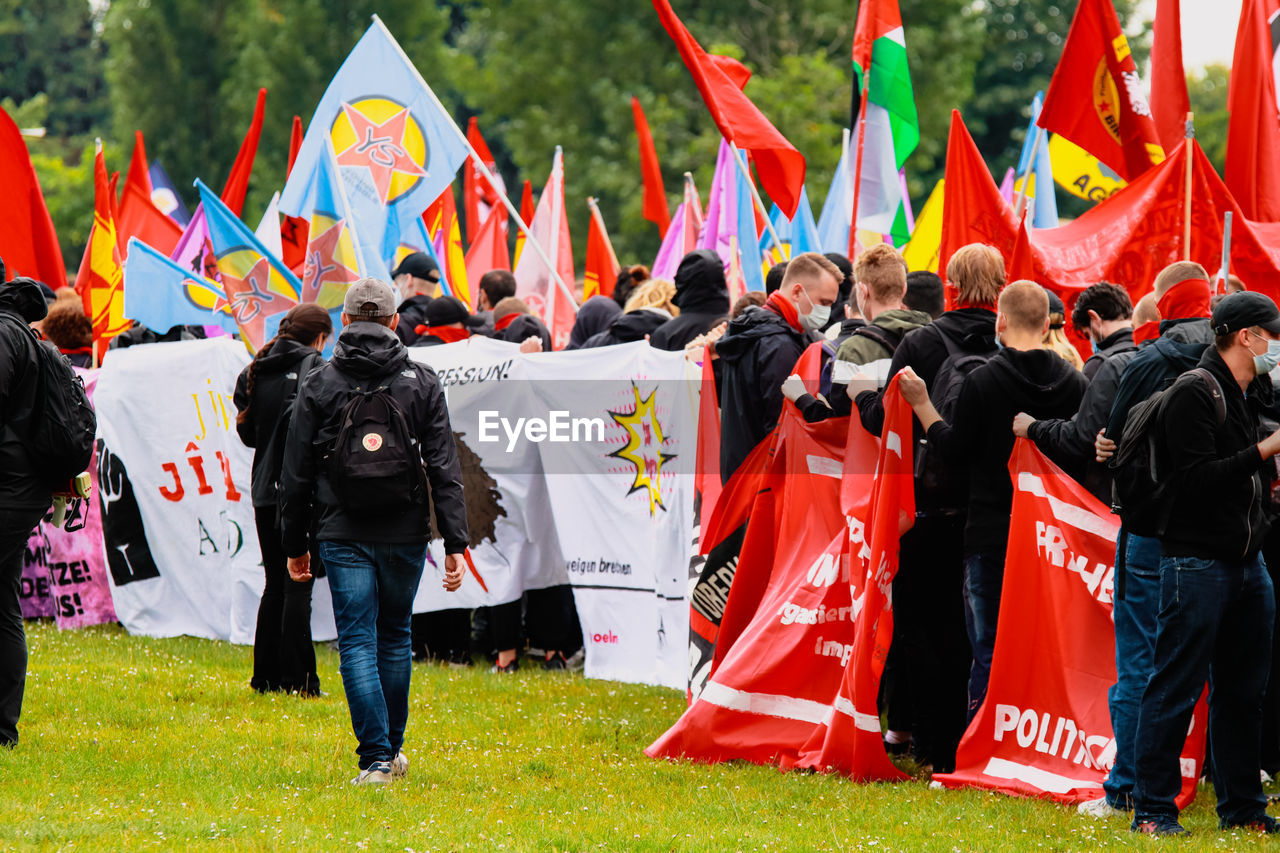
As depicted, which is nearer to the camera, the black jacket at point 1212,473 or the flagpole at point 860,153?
the black jacket at point 1212,473

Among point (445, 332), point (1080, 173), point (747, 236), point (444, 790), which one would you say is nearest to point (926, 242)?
point (1080, 173)

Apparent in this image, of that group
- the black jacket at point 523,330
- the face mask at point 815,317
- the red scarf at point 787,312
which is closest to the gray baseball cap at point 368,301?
the red scarf at point 787,312

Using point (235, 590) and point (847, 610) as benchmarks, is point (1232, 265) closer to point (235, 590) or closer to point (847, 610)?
point (847, 610)

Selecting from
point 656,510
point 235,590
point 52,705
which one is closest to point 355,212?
point 235,590

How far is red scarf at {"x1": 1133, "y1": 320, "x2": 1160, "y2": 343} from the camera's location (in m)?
7.03

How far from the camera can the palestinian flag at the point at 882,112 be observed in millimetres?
11039

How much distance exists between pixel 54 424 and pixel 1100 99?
22.1ft

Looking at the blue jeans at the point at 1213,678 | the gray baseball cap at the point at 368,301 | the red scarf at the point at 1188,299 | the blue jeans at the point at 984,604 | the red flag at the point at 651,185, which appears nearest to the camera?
the blue jeans at the point at 1213,678

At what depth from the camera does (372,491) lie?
21.1 ft

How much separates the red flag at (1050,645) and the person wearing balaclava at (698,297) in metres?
3.39

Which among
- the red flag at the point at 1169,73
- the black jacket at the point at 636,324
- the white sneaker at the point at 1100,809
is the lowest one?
the white sneaker at the point at 1100,809

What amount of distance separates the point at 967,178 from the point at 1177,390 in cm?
483

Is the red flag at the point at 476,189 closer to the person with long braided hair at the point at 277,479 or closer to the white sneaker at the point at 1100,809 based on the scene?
the person with long braided hair at the point at 277,479

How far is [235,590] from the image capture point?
10750 millimetres
